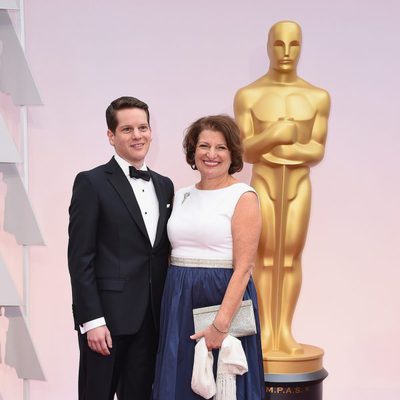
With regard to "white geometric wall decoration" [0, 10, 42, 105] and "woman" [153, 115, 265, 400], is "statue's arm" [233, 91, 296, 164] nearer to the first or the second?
"woman" [153, 115, 265, 400]

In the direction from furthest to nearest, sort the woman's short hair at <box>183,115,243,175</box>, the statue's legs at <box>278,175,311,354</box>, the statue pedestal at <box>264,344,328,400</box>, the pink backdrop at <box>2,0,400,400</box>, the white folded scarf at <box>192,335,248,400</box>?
the pink backdrop at <box>2,0,400,400</box>, the statue's legs at <box>278,175,311,354</box>, the statue pedestal at <box>264,344,328,400</box>, the woman's short hair at <box>183,115,243,175</box>, the white folded scarf at <box>192,335,248,400</box>

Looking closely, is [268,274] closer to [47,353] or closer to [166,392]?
[166,392]

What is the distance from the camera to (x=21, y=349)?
366 cm

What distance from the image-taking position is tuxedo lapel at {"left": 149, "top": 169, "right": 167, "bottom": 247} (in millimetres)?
2902

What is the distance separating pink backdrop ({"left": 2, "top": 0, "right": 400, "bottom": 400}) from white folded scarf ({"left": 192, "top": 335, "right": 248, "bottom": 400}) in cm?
195

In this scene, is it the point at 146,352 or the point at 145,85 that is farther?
the point at 145,85

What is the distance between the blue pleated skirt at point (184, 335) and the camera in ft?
9.24

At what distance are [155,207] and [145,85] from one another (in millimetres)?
1931

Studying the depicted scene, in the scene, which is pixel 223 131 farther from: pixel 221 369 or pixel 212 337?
pixel 221 369

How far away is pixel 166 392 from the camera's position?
9.20ft

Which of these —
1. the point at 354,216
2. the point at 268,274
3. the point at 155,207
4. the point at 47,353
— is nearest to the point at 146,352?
the point at 155,207

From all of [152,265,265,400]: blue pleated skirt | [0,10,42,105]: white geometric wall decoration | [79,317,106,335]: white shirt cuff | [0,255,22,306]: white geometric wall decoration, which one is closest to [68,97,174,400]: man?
[79,317,106,335]: white shirt cuff

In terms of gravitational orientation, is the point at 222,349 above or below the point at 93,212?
below

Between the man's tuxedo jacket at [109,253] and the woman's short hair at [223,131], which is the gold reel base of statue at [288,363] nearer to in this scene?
the man's tuxedo jacket at [109,253]
